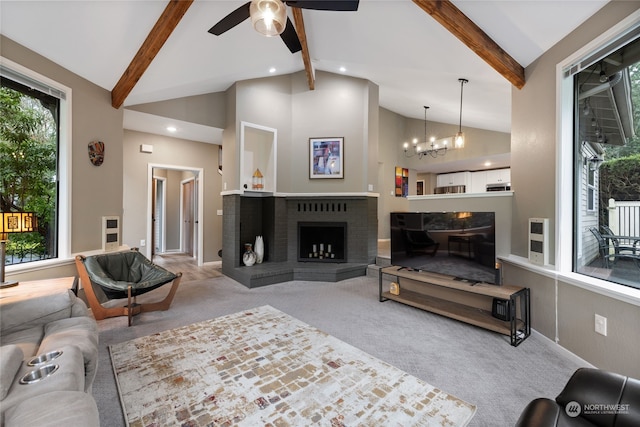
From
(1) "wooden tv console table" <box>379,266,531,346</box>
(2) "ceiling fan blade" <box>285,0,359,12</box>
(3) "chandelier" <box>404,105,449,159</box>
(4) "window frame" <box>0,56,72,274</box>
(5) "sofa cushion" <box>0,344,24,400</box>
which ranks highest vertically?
(2) "ceiling fan blade" <box>285,0,359,12</box>

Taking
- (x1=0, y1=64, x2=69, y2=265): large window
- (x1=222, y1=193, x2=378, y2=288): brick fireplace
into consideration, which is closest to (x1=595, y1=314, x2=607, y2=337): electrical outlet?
(x1=222, y1=193, x2=378, y2=288): brick fireplace

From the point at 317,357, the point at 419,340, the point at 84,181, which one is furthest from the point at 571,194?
the point at 84,181

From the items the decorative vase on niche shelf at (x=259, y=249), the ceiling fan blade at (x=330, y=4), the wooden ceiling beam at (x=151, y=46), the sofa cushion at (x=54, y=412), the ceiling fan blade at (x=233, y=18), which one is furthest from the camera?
the decorative vase on niche shelf at (x=259, y=249)

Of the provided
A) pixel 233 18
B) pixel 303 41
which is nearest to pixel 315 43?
pixel 303 41

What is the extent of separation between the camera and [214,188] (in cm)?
596

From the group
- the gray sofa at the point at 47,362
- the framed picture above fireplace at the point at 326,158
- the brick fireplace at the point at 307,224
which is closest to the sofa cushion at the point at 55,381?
the gray sofa at the point at 47,362

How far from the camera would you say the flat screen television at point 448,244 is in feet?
9.07

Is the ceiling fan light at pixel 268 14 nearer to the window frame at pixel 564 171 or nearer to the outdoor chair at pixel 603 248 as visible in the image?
the window frame at pixel 564 171

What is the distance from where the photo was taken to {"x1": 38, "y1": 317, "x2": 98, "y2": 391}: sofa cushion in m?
1.52

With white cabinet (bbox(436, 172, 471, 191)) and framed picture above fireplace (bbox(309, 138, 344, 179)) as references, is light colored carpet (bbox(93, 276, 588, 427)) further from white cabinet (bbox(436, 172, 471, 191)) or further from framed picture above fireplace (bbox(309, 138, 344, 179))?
white cabinet (bbox(436, 172, 471, 191))

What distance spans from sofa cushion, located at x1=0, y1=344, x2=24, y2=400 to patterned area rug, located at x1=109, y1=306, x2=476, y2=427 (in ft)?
2.11

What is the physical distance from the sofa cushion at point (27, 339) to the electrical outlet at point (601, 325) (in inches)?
142

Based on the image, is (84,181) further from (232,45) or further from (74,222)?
(232,45)

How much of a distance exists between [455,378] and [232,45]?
4375 mm
